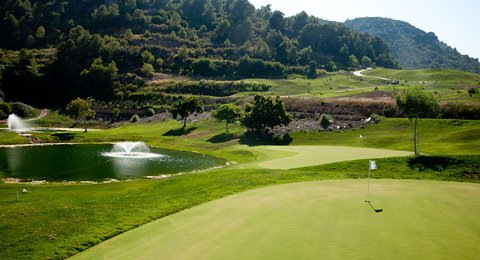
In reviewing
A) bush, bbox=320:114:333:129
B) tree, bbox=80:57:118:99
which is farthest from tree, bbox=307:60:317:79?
bush, bbox=320:114:333:129

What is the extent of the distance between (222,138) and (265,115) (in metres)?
10.3

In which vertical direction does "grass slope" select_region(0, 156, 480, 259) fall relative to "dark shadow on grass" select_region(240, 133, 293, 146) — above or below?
above

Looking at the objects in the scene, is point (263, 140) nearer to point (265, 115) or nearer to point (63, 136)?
point (265, 115)

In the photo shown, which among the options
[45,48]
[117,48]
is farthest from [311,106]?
[45,48]

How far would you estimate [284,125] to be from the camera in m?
84.6

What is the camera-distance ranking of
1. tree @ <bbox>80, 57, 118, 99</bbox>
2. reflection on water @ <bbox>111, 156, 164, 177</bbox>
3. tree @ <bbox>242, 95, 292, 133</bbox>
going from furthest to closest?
tree @ <bbox>80, 57, 118, 99</bbox>
tree @ <bbox>242, 95, 292, 133</bbox>
reflection on water @ <bbox>111, 156, 164, 177</bbox>

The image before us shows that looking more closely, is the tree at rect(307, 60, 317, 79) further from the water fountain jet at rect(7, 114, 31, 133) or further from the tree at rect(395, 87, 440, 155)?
the tree at rect(395, 87, 440, 155)

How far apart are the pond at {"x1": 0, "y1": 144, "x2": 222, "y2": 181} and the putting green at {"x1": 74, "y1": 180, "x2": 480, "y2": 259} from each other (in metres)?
27.8

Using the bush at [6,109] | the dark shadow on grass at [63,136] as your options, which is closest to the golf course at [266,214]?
the dark shadow on grass at [63,136]

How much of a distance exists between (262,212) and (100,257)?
8806mm

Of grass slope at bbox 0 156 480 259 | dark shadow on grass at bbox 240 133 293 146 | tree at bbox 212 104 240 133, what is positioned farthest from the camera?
tree at bbox 212 104 240 133

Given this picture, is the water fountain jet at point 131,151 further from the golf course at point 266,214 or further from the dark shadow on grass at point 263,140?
the dark shadow on grass at point 263,140

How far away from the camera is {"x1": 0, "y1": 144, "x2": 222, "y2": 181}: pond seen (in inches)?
1908

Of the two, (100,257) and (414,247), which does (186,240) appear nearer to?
(100,257)
